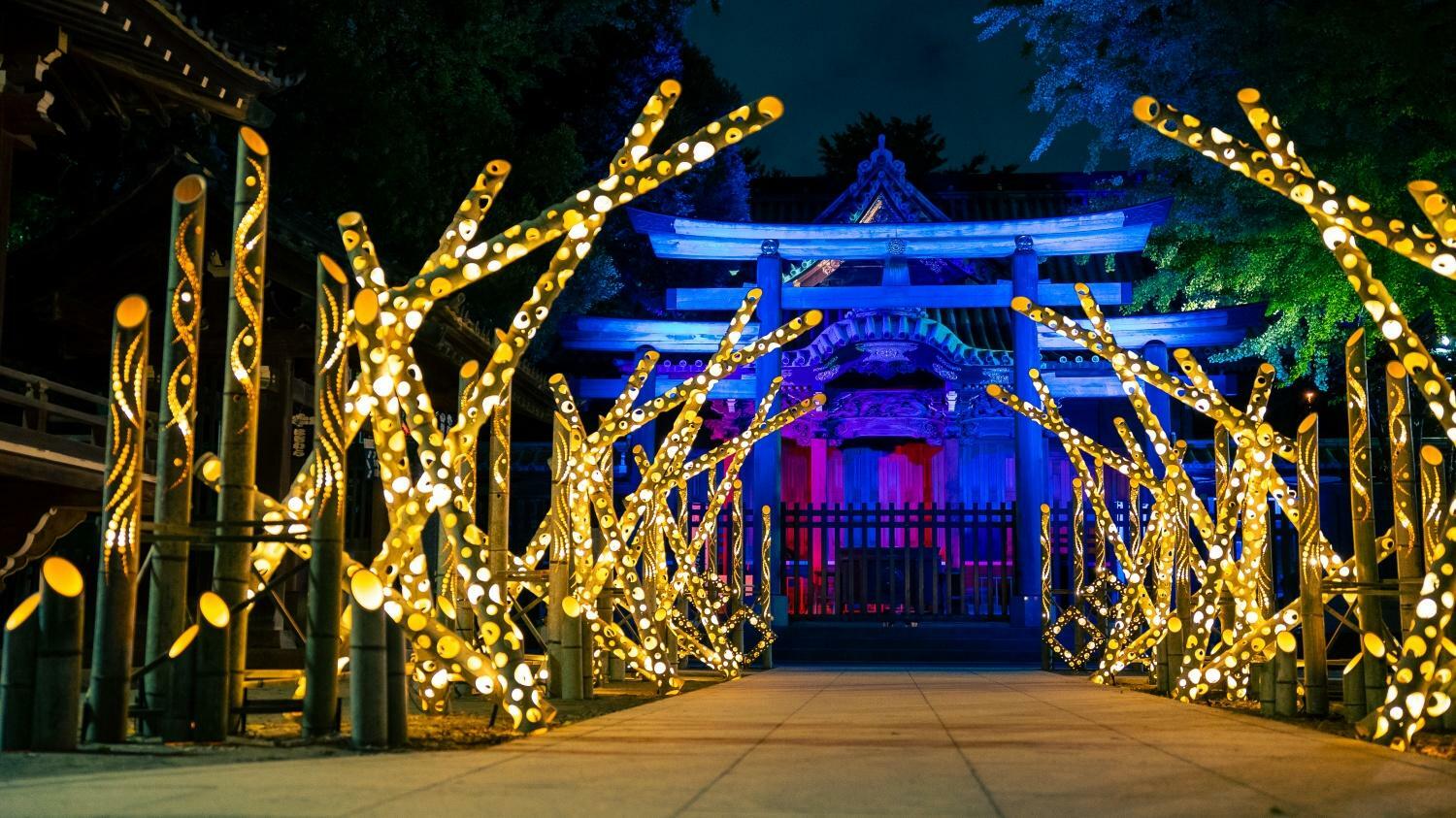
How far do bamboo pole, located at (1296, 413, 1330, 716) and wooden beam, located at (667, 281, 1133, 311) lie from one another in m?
11.1

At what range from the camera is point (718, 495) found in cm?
1491

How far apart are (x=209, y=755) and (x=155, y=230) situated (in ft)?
28.6

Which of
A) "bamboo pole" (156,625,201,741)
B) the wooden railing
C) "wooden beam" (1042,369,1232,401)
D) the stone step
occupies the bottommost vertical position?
the stone step

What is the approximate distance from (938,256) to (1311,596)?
41.0ft

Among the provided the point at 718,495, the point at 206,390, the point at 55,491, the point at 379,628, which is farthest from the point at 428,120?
the point at 379,628

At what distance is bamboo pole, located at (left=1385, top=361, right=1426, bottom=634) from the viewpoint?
7.86 m

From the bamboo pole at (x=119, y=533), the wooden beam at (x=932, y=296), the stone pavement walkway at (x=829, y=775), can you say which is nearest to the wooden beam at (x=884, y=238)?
the wooden beam at (x=932, y=296)

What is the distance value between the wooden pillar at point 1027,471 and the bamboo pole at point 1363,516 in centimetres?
1090

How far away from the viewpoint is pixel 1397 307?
7.14m

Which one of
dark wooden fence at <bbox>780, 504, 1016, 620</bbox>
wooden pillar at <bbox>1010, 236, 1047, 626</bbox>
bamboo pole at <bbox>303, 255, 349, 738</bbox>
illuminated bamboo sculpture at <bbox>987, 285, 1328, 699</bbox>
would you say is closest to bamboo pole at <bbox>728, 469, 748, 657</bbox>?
dark wooden fence at <bbox>780, 504, 1016, 620</bbox>

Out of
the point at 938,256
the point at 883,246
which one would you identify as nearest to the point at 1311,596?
the point at 883,246

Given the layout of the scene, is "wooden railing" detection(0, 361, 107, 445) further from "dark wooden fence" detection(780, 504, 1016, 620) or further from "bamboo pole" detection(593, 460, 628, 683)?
"dark wooden fence" detection(780, 504, 1016, 620)

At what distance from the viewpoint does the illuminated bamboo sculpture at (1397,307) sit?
21.5ft

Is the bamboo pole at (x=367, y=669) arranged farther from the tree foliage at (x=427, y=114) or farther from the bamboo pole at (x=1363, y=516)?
the tree foliage at (x=427, y=114)
